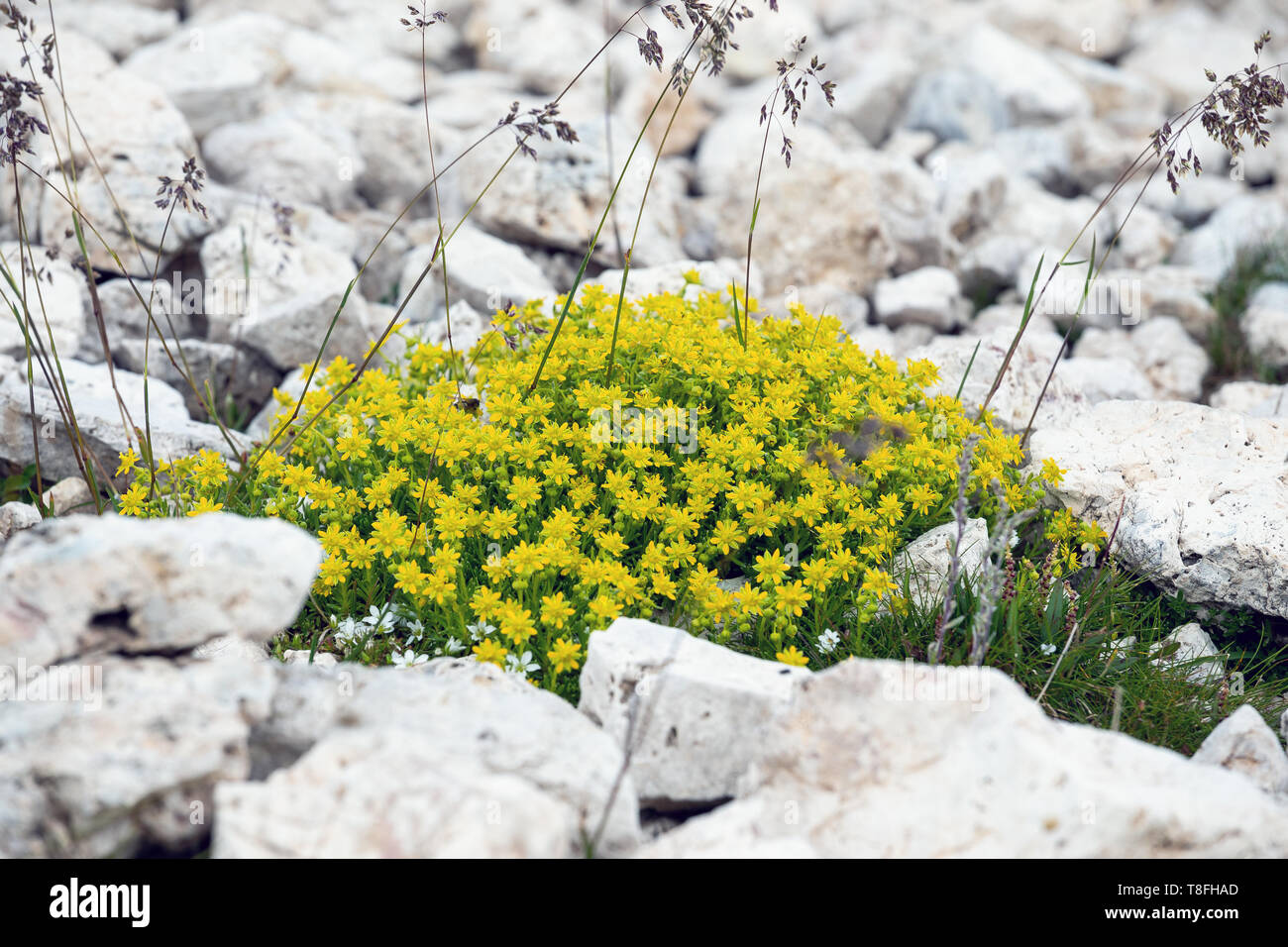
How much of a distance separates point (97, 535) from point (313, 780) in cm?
86

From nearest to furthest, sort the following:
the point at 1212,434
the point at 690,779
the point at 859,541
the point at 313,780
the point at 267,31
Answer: the point at 313,780, the point at 690,779, the point at 859,541, the point at 1212,434, the point at 267,31

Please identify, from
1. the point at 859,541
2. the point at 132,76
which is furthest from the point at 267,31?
the point at 859,541

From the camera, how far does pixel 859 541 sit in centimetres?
420

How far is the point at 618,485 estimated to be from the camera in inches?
160

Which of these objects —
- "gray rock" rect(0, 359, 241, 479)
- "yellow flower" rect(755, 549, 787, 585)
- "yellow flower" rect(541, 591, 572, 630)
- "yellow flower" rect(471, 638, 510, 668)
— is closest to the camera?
"yellow flower" rect(471, 638, 510, 668)

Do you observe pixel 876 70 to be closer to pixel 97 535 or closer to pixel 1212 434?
pixel 1212 434

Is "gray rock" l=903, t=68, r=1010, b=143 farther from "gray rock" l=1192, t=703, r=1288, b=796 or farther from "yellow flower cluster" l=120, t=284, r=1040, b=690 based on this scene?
"gray rock" l=1192, t=703, r=1288, b=796

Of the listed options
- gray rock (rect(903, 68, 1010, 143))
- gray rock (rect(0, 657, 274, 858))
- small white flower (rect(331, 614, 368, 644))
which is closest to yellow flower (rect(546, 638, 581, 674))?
small white flower (rect(331, 614, 368, 644))

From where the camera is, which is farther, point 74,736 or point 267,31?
point 267,31

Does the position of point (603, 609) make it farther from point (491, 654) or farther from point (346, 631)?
point (346, 631)

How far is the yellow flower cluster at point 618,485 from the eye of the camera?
385 centimetres

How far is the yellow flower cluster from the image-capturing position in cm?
385

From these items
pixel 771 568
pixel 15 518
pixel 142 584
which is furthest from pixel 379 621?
pixel 15 518

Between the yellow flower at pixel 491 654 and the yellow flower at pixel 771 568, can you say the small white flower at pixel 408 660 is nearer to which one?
the yellow flower at pixel 491 654
